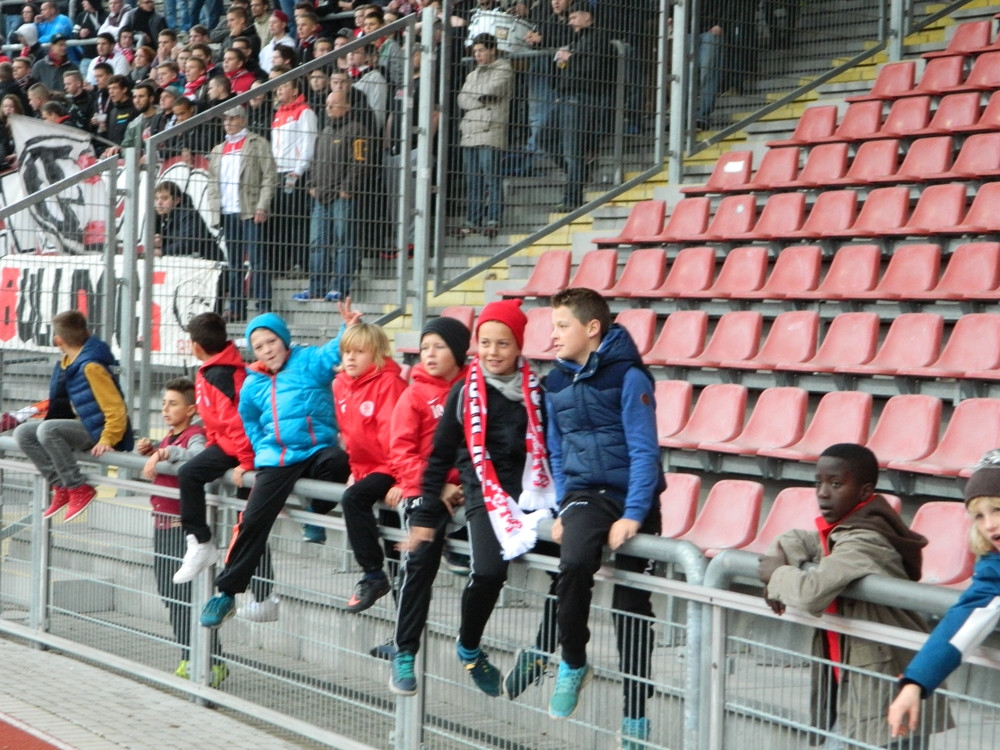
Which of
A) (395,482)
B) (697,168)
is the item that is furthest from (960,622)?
(697,168)

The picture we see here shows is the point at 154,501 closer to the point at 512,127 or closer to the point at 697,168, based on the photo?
the point at 512,127

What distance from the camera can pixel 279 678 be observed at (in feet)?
19.8

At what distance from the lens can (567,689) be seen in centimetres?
443

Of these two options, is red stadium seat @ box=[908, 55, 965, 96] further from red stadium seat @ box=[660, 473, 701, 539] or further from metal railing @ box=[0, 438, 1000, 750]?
metal railing @ box=[0, 438, 1000, 750]

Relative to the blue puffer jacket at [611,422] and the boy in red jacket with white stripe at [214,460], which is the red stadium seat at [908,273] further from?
the blue puffer jacket at [611,422]

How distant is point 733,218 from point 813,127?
136 centimetres

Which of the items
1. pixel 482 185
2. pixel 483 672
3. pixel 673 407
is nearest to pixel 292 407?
pixel 483 672

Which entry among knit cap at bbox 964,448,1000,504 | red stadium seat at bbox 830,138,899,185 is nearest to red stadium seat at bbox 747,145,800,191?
red stadium seat at bbox 830,138,899,185

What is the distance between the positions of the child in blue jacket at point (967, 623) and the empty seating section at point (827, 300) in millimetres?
2413

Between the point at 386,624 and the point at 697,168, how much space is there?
6556 millimetres

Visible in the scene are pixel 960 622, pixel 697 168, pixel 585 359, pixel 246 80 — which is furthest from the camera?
pixel 246 80

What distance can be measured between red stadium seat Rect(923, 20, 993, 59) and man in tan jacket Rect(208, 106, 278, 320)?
5229 mm

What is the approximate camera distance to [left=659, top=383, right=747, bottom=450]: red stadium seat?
25.1 feet

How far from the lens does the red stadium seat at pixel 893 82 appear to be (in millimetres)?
10711
